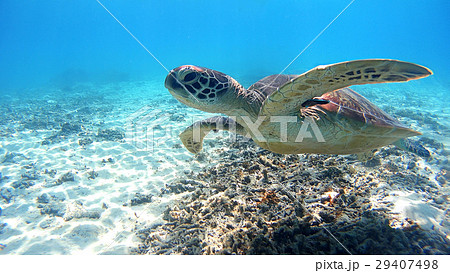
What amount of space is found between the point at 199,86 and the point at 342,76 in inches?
57.5

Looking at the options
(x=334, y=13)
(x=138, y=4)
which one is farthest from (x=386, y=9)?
(x=138, y=4)

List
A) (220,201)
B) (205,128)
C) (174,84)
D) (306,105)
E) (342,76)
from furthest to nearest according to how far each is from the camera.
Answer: (205,128), (220,201), (306,105), (174,84), (342,76)

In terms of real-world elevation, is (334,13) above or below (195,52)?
above

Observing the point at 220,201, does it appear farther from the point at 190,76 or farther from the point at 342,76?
the point at 342,76

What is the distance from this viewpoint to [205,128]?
3.50 metres

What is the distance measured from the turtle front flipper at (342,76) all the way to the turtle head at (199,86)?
595 millimetres

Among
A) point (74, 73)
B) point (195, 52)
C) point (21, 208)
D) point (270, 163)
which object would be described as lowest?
point (21, 208)

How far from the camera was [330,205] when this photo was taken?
7.41ft

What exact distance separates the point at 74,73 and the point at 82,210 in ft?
141

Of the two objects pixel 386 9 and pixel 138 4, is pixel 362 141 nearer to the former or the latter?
pixel 138 4

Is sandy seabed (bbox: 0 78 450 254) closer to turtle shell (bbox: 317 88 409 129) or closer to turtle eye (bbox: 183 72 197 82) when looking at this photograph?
turtle shell (bbox: 317 88 409 129)
